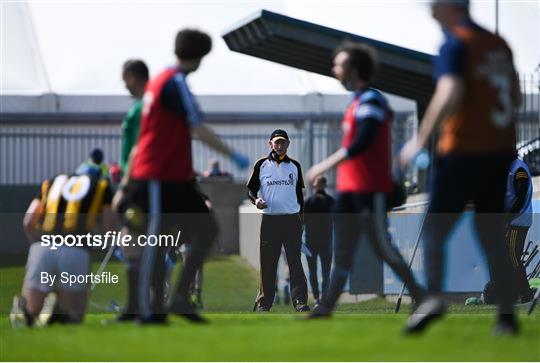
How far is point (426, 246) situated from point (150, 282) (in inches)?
77.3

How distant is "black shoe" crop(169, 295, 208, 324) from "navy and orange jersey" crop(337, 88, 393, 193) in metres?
1.33

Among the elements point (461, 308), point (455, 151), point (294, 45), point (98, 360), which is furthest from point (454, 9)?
point (294, 45)

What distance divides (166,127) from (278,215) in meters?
6.68

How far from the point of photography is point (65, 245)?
10641mm

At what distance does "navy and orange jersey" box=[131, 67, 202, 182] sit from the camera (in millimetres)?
9281

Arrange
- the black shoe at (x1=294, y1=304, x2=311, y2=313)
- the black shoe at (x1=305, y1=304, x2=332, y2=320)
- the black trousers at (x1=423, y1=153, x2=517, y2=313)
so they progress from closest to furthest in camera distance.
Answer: the black trousers at (x1=423, y1=153, x2=517, y2=313) → the black shoe at (x1=305, y1=304, x2=332, y2=320) → the black shoe at (x1=294, y1=304, x2=311, y2=313)

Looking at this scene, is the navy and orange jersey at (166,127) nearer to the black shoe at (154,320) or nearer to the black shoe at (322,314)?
the black shoe at (154,320)

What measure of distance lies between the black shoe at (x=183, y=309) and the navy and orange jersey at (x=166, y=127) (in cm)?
92

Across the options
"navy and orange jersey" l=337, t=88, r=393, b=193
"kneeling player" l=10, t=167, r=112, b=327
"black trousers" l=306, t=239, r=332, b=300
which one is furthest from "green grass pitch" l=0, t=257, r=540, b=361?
"black trousers" l=306, t=239, r=332, b=300

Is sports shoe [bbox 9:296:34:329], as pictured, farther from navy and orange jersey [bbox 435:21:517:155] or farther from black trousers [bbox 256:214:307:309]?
black trousers [bbox 256:214:307:309]

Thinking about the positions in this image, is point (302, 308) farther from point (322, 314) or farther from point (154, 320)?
point (154, 320)

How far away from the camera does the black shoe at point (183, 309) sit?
32.1ft

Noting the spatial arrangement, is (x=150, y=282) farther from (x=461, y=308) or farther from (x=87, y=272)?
(x=461, y=308)

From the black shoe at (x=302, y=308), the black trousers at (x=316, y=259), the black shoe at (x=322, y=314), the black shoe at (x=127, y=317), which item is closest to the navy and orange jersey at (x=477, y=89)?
the black shoe at (x=322, y=314)
